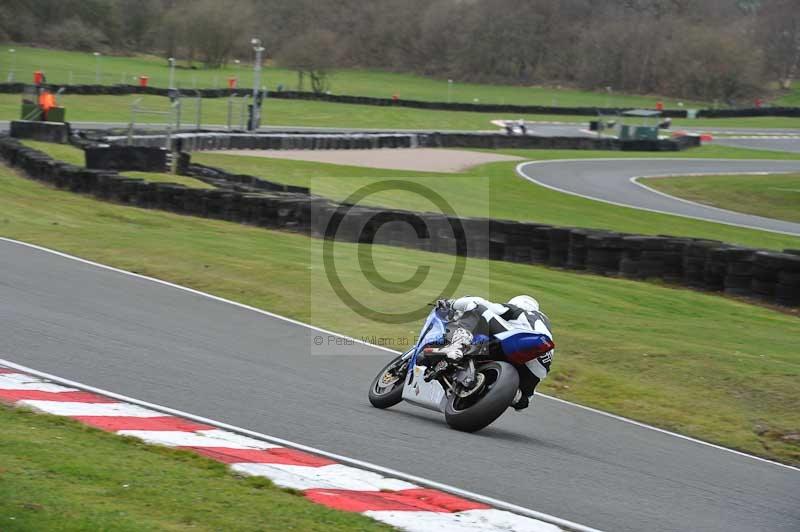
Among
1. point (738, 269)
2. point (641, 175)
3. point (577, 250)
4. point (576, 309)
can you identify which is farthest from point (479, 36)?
point (576, 309)

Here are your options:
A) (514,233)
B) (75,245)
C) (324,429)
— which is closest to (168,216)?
(75,245)

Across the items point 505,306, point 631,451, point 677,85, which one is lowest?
point 631,451

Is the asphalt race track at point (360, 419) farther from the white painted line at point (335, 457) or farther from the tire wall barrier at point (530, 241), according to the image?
the tire wall barrier at point (530, 241)

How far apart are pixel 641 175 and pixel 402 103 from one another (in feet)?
95.0

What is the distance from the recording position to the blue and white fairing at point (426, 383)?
7.86 metres

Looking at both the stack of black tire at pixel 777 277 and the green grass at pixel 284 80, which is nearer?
the stack of black tire at pixel 777 277

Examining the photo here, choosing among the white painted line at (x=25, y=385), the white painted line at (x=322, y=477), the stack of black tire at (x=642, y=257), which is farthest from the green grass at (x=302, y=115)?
the white painted line at (x=322, y=477)

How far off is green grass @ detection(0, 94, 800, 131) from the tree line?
426 inches

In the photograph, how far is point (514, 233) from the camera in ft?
54.6

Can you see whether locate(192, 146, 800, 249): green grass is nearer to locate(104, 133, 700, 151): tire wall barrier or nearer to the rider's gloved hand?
locate(104, 133, 700, 151): tire wall barrier

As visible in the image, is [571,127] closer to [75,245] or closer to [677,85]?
[677,85]

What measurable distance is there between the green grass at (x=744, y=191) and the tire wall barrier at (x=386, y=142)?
33.8 ft

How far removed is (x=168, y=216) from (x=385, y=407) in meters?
11.4

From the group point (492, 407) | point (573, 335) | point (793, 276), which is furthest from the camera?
point (793, 276)
